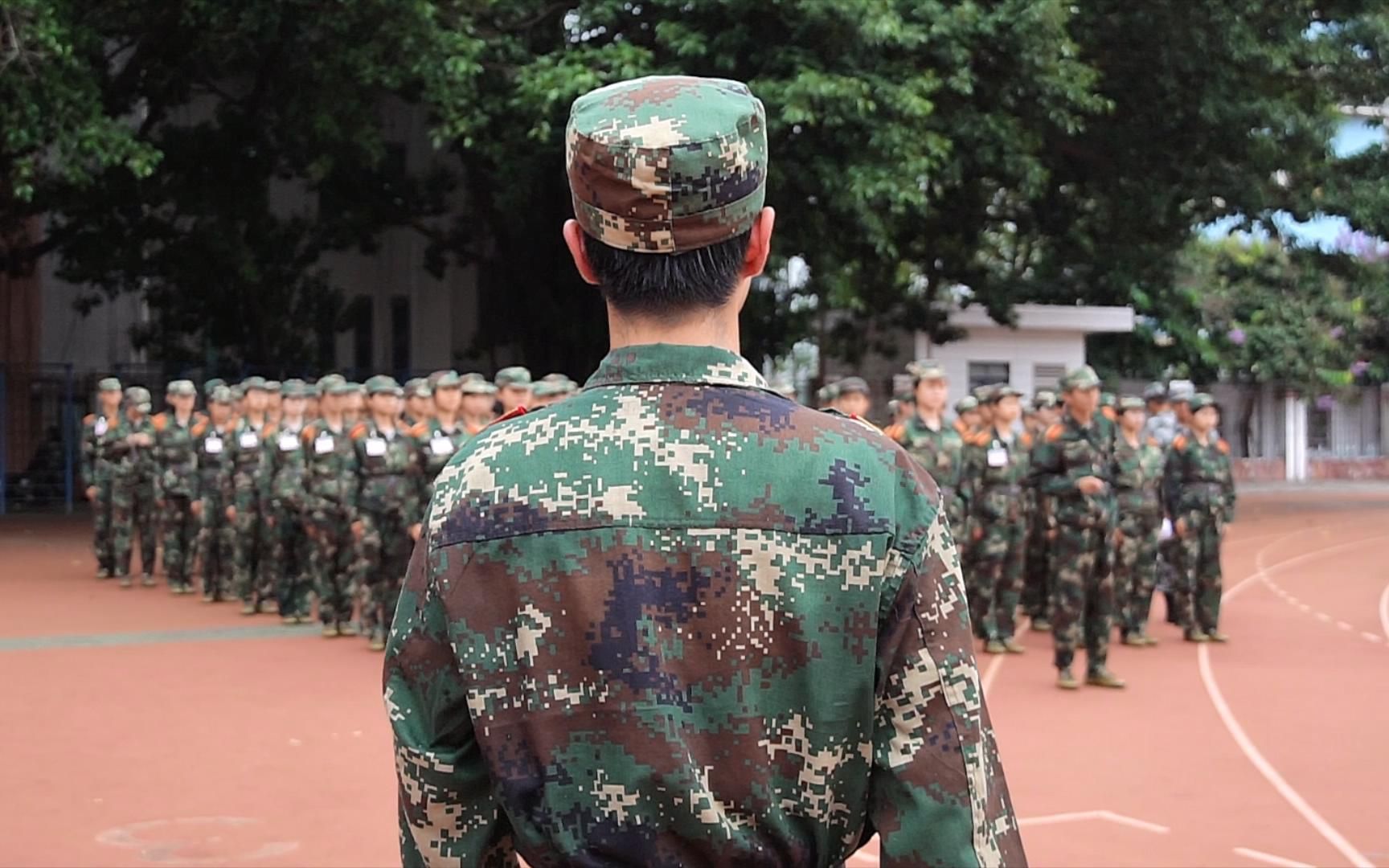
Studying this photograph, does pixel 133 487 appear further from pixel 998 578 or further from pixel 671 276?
pixel 671 276

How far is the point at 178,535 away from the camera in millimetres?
13422

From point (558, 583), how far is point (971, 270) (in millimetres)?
21213

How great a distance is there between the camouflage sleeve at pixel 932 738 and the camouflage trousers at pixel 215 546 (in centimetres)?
1175

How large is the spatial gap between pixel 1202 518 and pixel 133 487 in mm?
9793

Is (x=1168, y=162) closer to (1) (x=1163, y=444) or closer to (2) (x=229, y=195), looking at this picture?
(1) (x=1163, y=444)

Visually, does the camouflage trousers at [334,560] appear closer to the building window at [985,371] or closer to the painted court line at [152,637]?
the painted court line at [152,637]

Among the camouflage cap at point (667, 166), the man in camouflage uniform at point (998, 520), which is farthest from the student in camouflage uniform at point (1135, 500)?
the camouflage cap at point (667, 166)

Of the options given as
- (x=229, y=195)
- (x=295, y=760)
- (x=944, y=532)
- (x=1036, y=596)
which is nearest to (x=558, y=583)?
(x=944, y=532)

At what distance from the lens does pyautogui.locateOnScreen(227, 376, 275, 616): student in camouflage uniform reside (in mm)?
12008

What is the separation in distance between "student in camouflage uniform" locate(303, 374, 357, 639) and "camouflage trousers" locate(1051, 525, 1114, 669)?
5166mm

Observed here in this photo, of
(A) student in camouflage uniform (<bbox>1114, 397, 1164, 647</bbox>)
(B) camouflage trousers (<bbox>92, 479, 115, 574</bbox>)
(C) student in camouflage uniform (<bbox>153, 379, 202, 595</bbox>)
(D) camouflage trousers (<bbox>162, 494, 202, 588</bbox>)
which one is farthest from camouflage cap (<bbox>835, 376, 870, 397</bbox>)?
(B) camouflage trousers (<bbox>92, 479, 115, 574</bbox>)

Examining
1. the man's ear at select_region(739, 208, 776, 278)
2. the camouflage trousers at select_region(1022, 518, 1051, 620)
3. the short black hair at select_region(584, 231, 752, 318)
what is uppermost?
the man's ear at select_region(739, 208, 776, 278)

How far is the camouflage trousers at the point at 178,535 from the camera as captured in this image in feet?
43.5

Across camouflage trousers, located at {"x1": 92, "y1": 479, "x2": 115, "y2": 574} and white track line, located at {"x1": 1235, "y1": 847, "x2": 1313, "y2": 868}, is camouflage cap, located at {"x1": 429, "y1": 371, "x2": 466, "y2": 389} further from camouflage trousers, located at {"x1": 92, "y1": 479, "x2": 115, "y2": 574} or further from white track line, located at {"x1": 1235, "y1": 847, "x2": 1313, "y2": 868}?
white track line, located at {"x1": 1235, "y1": 847, "x2": 1313, "y2": 868}
